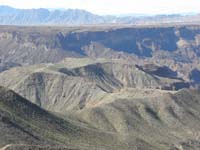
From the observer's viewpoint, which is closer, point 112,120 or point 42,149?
point 42,149

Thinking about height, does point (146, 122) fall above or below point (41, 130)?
below

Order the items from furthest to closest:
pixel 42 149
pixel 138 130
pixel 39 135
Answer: pixel 138 130 < pixel 39 135 < pixel 42 149

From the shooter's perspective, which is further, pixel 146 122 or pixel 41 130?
pixel 146 122

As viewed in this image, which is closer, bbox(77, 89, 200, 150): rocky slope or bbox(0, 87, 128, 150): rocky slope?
bbox(0, 87, 128, 150): rocky slope

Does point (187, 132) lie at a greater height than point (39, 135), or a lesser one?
lesser

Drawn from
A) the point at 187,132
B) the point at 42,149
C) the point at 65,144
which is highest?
the point at 42,149

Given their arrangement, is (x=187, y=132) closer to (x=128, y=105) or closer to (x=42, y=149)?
(x=128, y=105)

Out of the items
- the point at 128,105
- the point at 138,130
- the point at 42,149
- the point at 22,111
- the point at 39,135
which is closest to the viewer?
the point at 42,149

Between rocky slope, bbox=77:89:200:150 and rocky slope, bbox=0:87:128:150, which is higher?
rocky slope, bbox=0:87:128:150

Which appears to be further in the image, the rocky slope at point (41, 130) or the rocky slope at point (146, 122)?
the rocky slope at point (146, 122)

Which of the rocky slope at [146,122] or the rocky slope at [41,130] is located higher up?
the rocky slope at [41,130]

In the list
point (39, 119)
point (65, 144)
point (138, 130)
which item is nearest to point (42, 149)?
point (65, 144)
